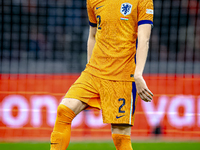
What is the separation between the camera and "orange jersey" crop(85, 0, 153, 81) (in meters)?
2.69

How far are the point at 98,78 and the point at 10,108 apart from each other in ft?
11.6

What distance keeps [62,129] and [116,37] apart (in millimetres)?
826

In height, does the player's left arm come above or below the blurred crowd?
below

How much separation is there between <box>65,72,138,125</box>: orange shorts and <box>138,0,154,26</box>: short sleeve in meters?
0.50

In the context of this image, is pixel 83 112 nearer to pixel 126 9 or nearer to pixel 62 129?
pixel 62 129

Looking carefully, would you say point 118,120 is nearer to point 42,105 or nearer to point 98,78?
point 98,78

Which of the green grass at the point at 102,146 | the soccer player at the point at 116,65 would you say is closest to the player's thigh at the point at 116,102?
the soccer player at the point at 116,65

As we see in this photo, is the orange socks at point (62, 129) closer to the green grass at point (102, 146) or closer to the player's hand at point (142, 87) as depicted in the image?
the player's hand at point (142, 87)

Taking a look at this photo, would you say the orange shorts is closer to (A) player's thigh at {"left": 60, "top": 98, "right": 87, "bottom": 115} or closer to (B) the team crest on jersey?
(A) player's thigh at {"left": 60, "top": 98, "right": 87, "bottom": 115}

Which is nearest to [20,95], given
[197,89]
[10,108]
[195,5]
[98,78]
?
[10,108]

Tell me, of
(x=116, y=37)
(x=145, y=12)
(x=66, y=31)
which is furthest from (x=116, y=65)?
(x=66, y=31)

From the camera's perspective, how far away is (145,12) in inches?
103

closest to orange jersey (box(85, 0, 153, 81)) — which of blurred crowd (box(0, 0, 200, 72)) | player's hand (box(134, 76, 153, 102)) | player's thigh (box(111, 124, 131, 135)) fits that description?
player's hand (box(134, 76, 153, 102))

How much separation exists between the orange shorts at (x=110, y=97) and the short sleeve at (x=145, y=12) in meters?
0.50
